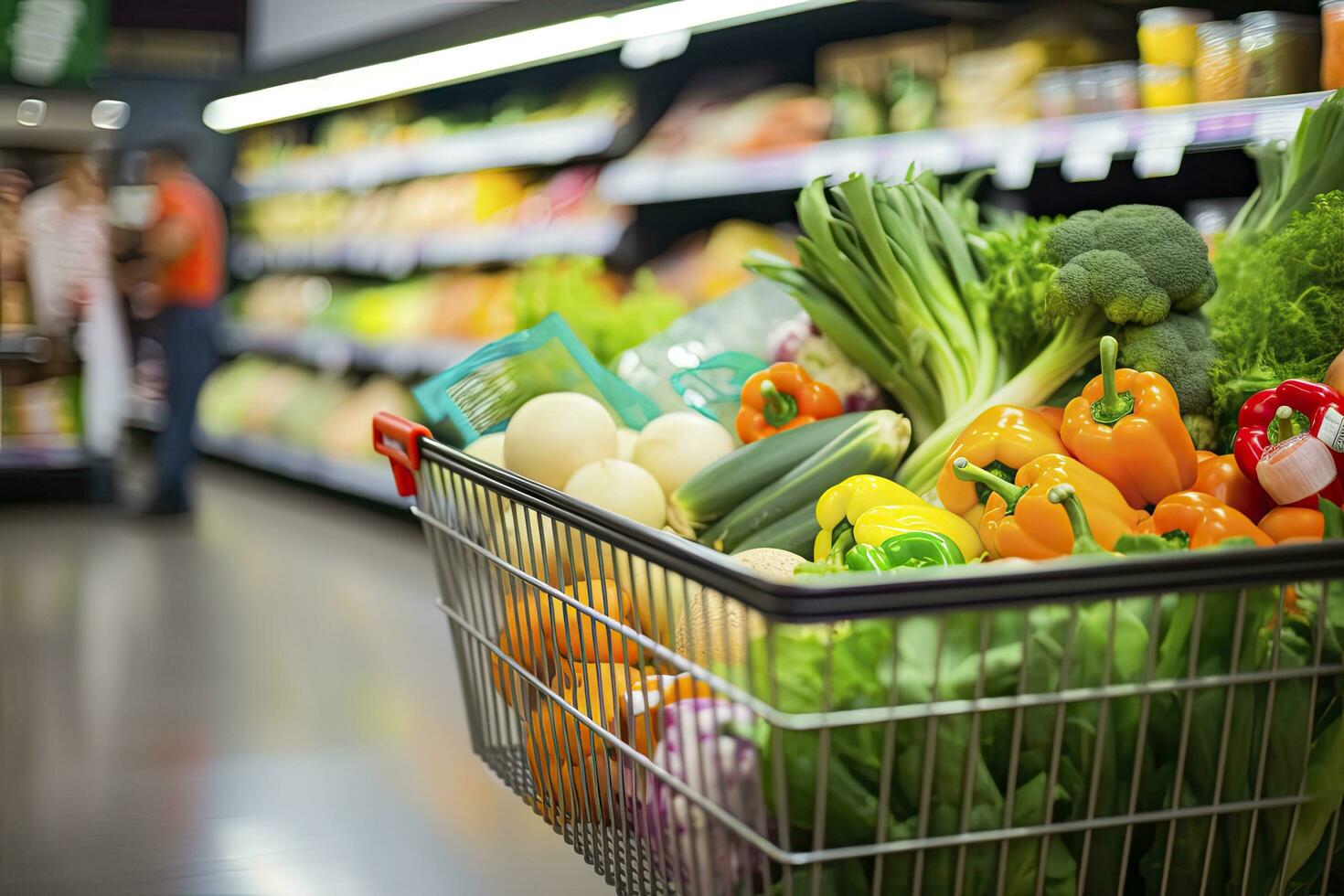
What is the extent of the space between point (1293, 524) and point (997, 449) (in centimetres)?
29

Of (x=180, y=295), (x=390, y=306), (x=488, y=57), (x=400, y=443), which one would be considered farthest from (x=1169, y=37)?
(x=180, y=295)

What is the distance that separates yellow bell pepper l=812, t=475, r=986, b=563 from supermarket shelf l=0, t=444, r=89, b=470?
232 inches

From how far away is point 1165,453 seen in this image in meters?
1.19

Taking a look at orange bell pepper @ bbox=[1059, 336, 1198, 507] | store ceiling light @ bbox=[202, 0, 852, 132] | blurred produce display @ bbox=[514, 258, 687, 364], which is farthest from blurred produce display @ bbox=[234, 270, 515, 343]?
orange bell pepper @ bbox=[1059, 336, 1198, 507]

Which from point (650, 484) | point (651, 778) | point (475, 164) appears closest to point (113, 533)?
point (475, 164)

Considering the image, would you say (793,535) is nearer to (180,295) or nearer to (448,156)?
(448,156)

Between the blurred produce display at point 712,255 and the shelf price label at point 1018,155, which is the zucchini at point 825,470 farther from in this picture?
the blurred produce display at point 712,255

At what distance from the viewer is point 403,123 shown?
22.3 ft

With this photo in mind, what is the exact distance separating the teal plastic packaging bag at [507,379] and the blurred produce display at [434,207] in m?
3.46

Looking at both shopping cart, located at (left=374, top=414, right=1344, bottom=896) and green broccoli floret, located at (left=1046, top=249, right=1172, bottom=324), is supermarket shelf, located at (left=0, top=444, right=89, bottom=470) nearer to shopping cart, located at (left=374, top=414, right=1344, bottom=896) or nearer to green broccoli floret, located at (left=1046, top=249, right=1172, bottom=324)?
green broccoli floret, located at (left=1046, top=249, right=1172, bottom=324)

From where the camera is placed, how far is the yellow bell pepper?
123 centimetres

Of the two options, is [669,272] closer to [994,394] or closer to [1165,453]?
[994,394]

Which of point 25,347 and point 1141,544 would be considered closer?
point 1141,544

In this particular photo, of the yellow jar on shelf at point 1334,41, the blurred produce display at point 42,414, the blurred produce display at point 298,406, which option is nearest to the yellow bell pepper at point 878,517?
the yellow jar on shelf at point 1334,41
